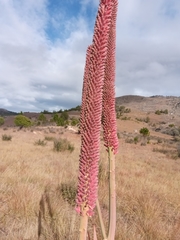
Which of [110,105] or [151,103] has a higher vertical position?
[151,103]

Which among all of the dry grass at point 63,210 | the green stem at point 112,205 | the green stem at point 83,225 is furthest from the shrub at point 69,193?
the green stem at point 83,225

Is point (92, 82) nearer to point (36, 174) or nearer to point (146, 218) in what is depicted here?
point (146, 218)

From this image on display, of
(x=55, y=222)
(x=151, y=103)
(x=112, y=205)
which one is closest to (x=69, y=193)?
(x=55, y=222)

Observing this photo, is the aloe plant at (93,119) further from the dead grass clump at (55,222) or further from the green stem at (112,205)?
the dead grass clump at (55,222)

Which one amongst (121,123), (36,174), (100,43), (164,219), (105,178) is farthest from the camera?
(121,123)

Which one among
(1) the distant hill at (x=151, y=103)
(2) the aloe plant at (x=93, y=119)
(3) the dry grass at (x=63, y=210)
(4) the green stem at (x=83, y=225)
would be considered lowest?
(3) the dry grass at (x=63, y=210)

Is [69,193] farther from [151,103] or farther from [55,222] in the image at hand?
[151,103]

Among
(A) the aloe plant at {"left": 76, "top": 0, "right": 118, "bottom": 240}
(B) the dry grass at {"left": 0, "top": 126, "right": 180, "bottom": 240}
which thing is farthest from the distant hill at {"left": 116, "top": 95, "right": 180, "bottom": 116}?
(A) the aloe plant at {"left": 76, "top": 0, "right": 118, "bottom": 240}

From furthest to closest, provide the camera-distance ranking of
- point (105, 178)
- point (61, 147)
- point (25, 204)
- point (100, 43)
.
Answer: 1. point (61, 147)
2. point (105, 178)
3. point (25, 204)
4. point (100, 43)

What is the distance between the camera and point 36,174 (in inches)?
351

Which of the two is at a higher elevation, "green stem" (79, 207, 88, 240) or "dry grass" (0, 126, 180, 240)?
"green stem" (79, 207, 88, 240)

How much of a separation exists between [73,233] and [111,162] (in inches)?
122

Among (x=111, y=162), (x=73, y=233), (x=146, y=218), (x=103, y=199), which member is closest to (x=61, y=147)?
(x=103, y=199)

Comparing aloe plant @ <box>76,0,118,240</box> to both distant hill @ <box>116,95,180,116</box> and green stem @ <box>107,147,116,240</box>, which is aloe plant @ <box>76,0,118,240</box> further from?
distant hill @ <box>116,95,180,116</box>
